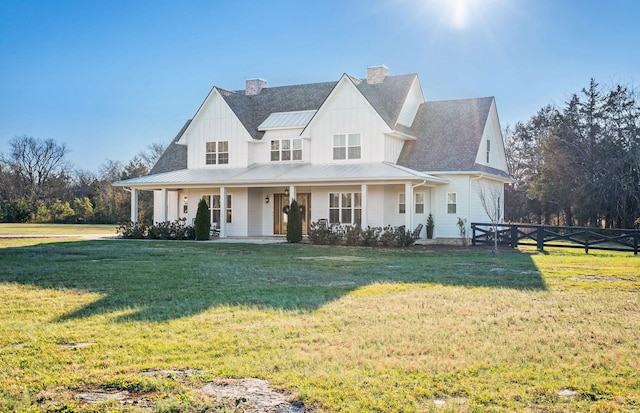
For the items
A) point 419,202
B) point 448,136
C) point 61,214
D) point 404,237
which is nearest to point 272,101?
point 448,136

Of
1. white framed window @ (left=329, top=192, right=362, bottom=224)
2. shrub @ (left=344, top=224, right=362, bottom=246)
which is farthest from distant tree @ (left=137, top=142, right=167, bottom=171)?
shrub @ (left=344, top=224, right=362, bottom=246)

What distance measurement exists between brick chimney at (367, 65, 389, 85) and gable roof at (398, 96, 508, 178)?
8.30ft

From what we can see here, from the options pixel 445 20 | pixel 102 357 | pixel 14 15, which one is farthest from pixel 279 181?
pixel 102 357

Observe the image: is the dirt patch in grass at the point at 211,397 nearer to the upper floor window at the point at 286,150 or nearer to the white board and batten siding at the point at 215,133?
the upper floor window at the point at 286,150

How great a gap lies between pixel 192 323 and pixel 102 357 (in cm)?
174

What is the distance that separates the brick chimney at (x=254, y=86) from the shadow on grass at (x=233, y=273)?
582 inches

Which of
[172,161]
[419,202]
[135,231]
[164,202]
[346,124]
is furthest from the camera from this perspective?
[172,161]

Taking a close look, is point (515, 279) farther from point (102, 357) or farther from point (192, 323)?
point (102, 357)

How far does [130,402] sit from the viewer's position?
16.3 feet

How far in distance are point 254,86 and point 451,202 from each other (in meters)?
13.7

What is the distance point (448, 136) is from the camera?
28.3 m

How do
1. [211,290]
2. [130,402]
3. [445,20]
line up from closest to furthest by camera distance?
[130,402], [211,290], [445,20]

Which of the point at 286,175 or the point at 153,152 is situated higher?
the point at 153,152

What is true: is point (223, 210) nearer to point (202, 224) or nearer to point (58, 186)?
point (202, 224)
